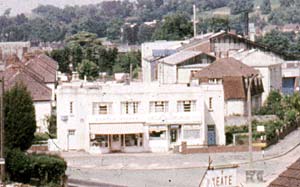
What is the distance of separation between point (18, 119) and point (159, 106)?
39.2 ft

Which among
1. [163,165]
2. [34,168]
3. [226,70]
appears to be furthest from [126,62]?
[34,168]

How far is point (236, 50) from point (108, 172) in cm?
3650

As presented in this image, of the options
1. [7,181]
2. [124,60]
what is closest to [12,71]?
[7,181]

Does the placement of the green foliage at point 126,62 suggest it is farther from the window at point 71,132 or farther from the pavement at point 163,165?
the pavement at point 163,165

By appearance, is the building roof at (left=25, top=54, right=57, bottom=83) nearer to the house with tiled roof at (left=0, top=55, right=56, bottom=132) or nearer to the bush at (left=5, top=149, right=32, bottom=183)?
the house with tiled roof at (left=0, top=55, right=56, bottom=132)

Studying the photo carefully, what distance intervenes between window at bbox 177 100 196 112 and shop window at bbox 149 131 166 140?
1316 mm

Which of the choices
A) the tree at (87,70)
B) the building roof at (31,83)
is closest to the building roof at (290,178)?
the building roof at (31,83)

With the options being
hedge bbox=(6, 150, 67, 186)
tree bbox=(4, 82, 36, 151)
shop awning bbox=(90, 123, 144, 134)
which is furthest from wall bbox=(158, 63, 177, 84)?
hedge bbox=(6, 150, 67, 186)

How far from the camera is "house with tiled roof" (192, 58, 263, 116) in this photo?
181 ft

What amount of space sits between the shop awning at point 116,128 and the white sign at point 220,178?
33.7 meters

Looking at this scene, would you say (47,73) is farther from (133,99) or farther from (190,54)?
(133,99)

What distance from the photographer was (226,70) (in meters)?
57.8

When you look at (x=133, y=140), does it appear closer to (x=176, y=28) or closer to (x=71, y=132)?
(x=71, y=132)

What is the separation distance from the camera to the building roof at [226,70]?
188ft
